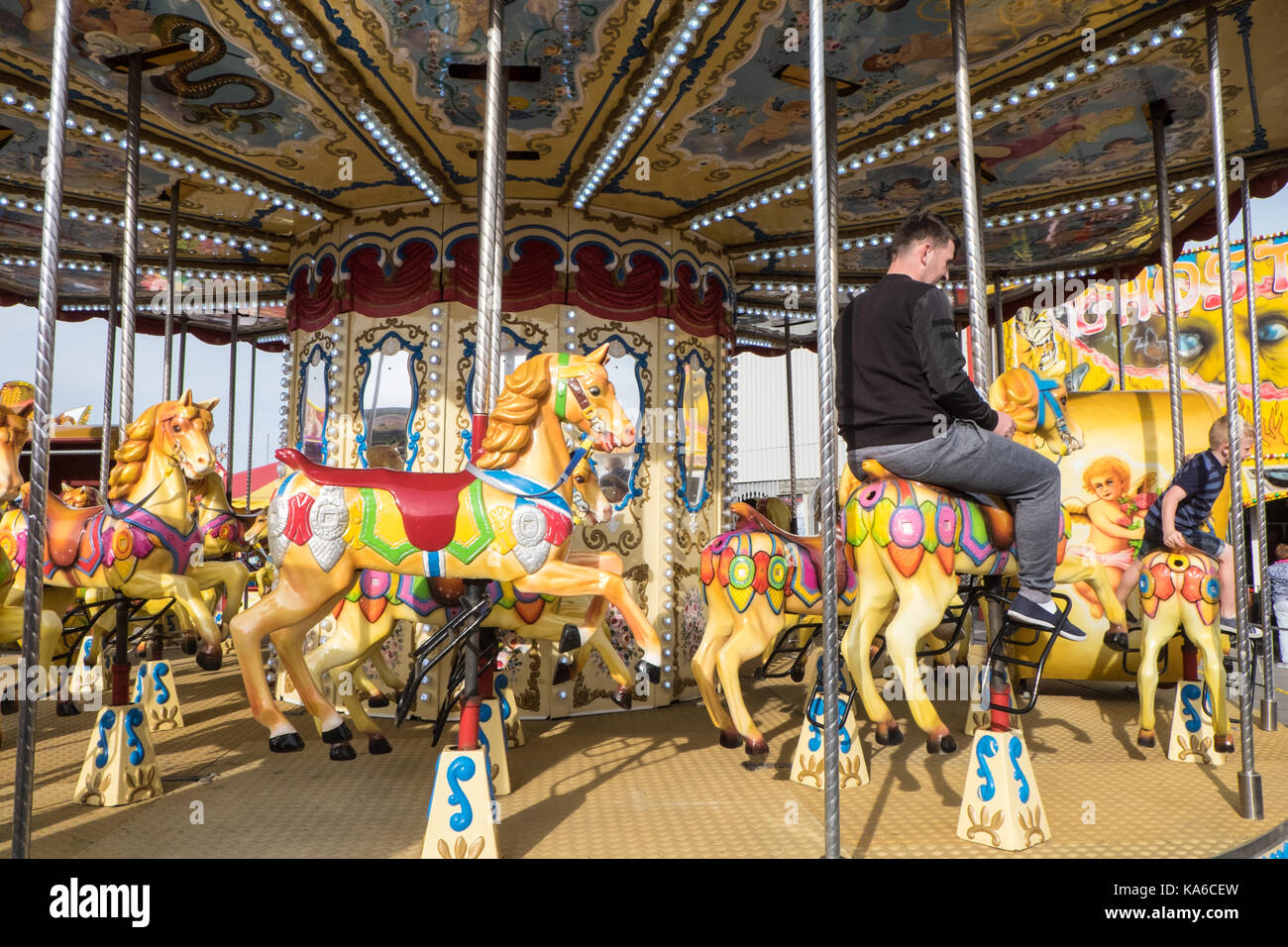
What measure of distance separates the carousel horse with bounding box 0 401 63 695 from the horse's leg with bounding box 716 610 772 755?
332cm

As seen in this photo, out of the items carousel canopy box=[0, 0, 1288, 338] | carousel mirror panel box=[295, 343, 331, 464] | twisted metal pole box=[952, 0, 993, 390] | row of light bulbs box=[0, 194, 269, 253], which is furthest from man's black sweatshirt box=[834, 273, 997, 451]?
row of light bulbs box=[0, 194, 269, 253]

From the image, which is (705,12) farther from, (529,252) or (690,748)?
(690,748)

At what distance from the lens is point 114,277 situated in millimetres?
8805

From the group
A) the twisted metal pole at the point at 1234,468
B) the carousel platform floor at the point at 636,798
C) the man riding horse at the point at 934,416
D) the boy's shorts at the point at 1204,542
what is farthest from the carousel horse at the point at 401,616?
the boy's shorts at the point at 1204,542

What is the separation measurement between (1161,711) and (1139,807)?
2.90m

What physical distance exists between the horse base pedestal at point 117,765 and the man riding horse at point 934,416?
4.00m

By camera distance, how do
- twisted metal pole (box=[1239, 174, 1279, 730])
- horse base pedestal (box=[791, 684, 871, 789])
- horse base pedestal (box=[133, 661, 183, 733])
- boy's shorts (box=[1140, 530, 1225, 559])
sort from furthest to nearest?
horse base pedestal (box=[133, 661, 183, 733])
boy's shorts (box=[1140, 530, 1225, 559])
horse base pedestal (box=[791, 684, 871, 789])
twisted metal pole (box=[1239, 174, 1279, 730])

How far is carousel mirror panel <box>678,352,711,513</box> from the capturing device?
778cm

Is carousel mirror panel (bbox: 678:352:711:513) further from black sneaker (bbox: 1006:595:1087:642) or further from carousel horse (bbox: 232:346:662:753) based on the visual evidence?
black sneaker (bbox: 1006:595:1087:642)

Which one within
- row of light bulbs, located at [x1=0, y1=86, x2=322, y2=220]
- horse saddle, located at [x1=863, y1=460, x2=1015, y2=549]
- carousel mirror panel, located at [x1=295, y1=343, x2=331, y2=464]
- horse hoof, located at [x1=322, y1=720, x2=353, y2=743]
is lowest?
horse hoof, located at [x1=322, y1=720, x2=353, y2=743]

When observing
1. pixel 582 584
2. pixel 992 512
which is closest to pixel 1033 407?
pixel 992 512

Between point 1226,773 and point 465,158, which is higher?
point 465,158

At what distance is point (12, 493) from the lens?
14.5 ft

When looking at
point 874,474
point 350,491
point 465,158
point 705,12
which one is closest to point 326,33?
point 465,158
